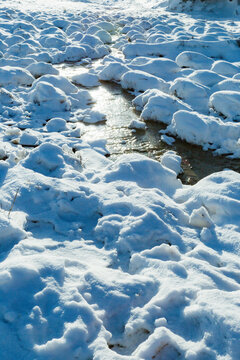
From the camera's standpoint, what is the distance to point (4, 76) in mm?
5332

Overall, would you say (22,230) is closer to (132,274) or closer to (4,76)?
(132,274)

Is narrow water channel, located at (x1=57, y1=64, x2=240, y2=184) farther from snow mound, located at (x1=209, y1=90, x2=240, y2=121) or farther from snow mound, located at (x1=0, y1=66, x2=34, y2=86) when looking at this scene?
snow mound, located at (x1=0, y1=66, x2=34, y2=86)

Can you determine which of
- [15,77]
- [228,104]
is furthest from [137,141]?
[15,77]

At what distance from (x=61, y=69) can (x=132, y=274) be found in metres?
5.20

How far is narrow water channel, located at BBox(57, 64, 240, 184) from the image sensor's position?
3.56 metres

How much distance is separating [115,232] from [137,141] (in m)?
1.82

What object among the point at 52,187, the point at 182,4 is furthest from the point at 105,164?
the point at 182,4

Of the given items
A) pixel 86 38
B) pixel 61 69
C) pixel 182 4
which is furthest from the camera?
pixel 182 4

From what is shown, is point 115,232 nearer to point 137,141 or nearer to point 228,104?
point 137,141

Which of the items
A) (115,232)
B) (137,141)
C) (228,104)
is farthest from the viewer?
(228,104)

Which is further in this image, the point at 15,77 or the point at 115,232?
the point at 15,77

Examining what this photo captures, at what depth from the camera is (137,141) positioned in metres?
4.05

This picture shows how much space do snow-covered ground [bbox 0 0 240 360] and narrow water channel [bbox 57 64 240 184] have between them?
4.8 inches

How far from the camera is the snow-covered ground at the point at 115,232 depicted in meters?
1.66
